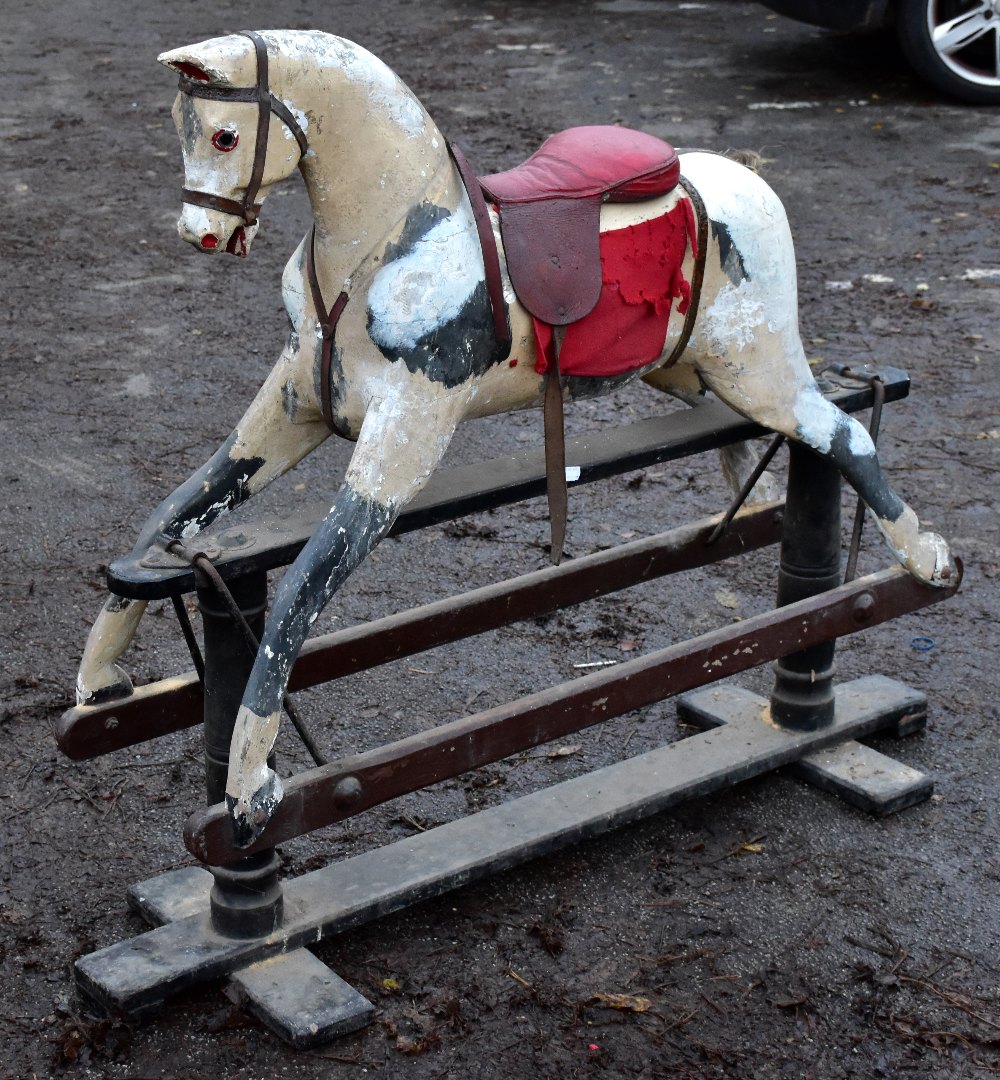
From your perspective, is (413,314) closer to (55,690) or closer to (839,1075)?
(839,1075)

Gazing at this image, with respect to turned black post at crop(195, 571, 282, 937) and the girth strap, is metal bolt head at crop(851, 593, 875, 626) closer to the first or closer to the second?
the girth strap

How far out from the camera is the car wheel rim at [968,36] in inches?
320

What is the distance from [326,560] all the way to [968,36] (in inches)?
269

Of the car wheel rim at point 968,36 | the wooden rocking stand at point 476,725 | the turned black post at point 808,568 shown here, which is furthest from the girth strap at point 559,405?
the car wheel rim at point 968,36

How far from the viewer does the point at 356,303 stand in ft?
8.77

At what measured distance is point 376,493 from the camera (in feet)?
8.79

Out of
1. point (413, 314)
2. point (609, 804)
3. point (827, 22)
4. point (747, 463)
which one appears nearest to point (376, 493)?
point (413, 314)

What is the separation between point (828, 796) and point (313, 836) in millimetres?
1165

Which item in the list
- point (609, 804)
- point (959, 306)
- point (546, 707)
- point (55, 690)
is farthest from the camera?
point (959, 306)

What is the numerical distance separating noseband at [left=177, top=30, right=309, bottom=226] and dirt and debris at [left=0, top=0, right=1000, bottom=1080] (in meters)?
1.44

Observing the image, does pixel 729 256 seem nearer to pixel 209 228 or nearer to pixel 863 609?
pixel 863 609

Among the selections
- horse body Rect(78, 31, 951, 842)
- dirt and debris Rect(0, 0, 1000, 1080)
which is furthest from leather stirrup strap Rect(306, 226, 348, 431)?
dirt and debris Rect(0, 0, 1000, 1080)

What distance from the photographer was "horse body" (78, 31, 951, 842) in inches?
98.7

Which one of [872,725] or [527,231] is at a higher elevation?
[527,231]
